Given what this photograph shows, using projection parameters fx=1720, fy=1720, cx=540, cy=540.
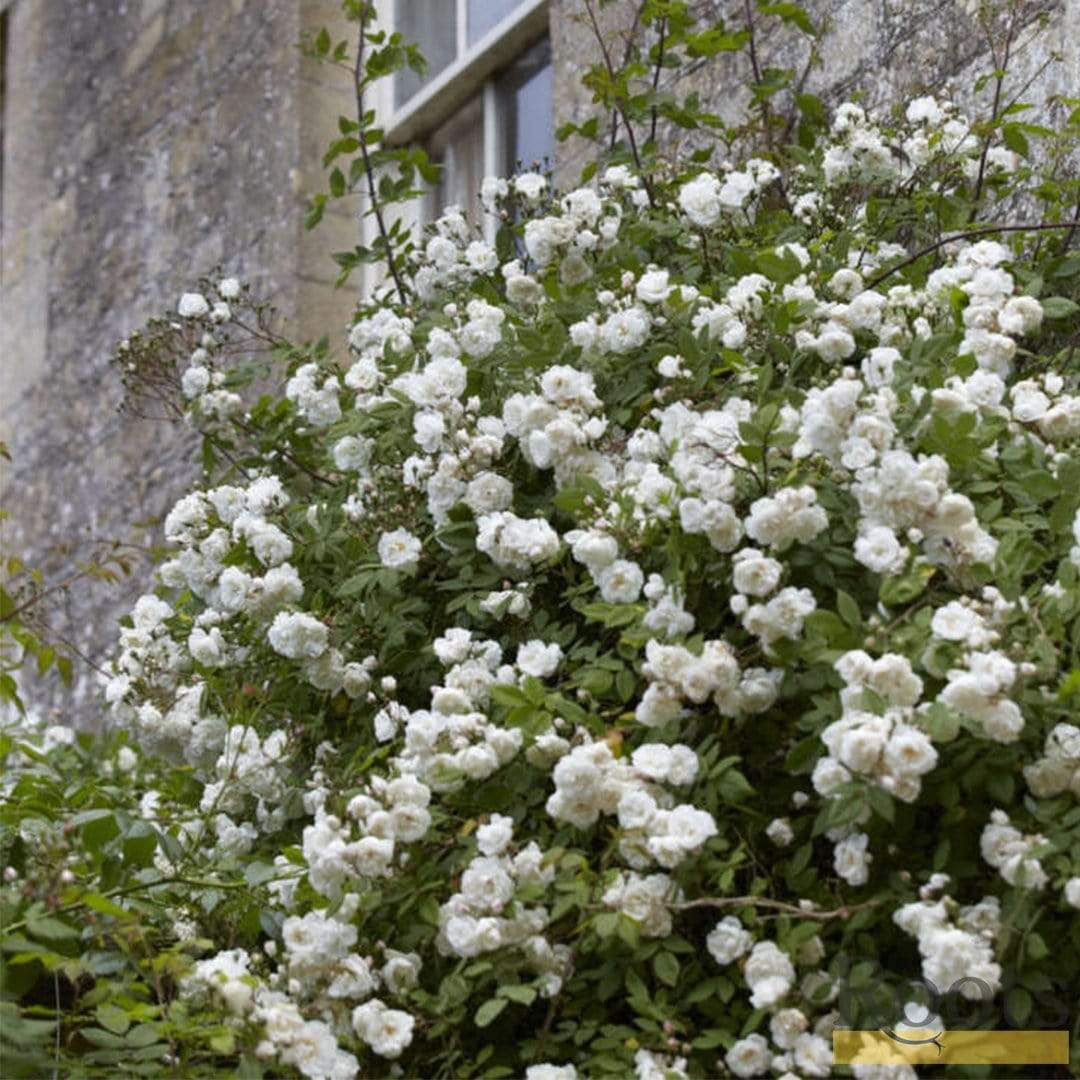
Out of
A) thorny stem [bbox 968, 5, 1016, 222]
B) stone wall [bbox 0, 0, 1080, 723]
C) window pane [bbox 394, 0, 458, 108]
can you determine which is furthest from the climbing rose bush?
window pane [bbox 394, 0, 458, 108]

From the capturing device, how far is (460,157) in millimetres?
5188

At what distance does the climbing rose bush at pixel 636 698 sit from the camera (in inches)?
76.6

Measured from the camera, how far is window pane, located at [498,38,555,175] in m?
4.74

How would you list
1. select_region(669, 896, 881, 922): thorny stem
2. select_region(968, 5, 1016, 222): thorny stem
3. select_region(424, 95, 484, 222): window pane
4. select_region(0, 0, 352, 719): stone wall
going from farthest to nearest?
select_region(0, 0, 352, 719): stone wall < select_region(424, 95, 484, 222): window pane < select_region(968, 5, 1016, 222): thorny stem < select_region(669, 896, 881, 922): thorny stem

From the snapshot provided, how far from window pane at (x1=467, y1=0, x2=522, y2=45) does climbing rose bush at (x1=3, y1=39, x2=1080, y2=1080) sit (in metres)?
2.19

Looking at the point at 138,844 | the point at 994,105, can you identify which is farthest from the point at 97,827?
the point at 994,105

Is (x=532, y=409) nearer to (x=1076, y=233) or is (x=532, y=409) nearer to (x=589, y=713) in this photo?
(x=589, y=713)

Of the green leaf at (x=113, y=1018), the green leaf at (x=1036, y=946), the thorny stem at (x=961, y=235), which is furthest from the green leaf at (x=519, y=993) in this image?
the thorny stem at (x=961, y=235)

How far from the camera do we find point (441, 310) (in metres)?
3.22

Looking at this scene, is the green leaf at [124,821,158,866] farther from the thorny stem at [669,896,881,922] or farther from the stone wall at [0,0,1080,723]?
the stone wall at [0,0,1080,723]

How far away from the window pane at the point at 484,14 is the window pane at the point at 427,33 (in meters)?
0.09

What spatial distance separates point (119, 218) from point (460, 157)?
2040 mm

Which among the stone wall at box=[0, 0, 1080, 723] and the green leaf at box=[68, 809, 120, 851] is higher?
the stone wall at box=[0, 0, 1080, 723]

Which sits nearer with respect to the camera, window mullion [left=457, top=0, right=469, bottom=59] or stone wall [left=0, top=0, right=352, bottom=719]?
window mullion [left=457, top=0, right=469, bottom=59]
